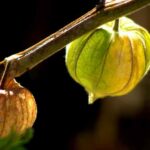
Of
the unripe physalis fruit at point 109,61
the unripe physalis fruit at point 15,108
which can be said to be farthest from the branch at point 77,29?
the unripe physalis fruit at point 109,61

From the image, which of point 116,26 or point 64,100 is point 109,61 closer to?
point 116,26

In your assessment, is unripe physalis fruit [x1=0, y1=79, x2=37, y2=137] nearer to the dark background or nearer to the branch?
the branch

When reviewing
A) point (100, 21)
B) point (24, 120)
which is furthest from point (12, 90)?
point (100, 21)

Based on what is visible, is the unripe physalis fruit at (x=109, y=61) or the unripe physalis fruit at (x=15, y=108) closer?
the unripe physalis fruit at (x=15, y=108)

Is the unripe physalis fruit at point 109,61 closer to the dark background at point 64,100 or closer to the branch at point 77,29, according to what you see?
the branch at point 77,29

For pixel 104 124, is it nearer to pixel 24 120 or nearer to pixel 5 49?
pixel 5 49

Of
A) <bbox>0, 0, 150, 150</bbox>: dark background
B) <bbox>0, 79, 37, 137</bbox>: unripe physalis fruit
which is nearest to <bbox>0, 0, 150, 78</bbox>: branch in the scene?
<bbox>0, 79, 37, 137</bbox>: unripe physalis fruit
